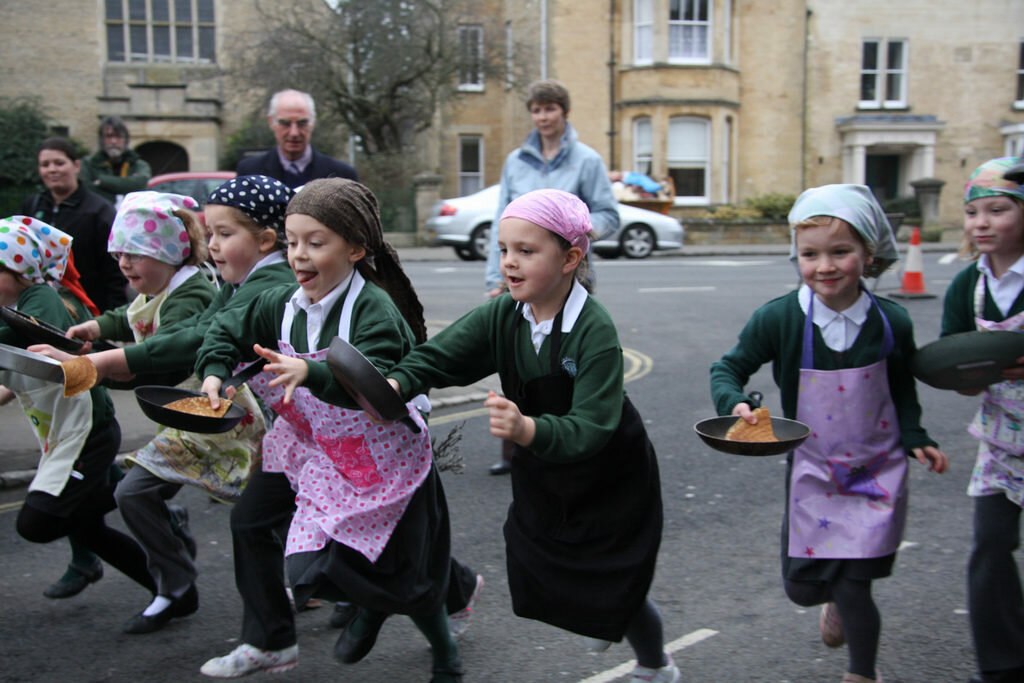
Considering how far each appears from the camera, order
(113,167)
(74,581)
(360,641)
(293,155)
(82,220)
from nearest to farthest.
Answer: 1. (360,641)
2. (74,581)
3. (293,155)
4. (82,220)
5. (113,167)

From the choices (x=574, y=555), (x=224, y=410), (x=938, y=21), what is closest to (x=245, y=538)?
(x=224, y=410)

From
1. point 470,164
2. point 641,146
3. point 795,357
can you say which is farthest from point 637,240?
point 795,357

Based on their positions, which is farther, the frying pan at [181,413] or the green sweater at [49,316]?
the green sweater at [49,316]

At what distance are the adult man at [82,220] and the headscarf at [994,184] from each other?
481cm

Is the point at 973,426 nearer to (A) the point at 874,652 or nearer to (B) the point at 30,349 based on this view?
(A) the point at 874,652

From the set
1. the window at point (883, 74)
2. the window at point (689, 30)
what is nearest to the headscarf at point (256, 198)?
the window at point (689, 30)

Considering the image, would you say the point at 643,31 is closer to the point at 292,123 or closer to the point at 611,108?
the point at 611,108

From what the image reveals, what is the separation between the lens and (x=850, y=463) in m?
3.29

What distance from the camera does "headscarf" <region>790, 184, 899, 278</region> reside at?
3207mm

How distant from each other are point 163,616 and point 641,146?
29.8m

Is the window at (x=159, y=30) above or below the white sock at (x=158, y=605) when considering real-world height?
above

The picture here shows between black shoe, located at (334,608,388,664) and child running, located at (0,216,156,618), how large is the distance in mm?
1292

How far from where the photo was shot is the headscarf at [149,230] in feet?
13.4

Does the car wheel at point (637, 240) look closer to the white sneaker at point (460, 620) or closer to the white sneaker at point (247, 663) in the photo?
the white sneaker at point (460, 620)
